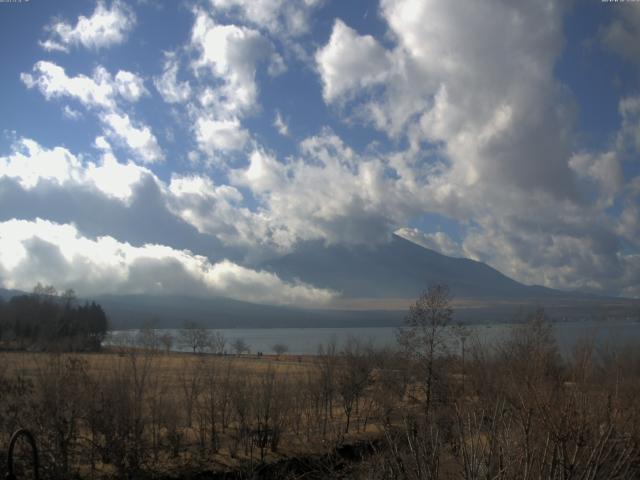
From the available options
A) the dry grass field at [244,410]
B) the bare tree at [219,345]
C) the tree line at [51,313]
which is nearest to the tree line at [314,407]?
the dry grass field at [244,410]

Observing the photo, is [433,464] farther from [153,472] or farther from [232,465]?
[232,465]

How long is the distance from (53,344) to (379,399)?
19.5 m

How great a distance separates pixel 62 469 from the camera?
64.5 feet

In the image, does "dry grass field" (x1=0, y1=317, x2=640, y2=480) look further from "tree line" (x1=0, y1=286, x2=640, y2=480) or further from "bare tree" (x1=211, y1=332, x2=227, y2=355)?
"bare tree" (x1=211, y1=332, x2=227, y2=355)

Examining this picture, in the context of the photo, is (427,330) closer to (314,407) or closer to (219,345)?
(314,407)

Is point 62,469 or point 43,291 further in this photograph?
point 43,291

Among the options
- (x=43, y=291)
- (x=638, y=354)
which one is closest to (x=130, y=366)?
(x=638, y=354)

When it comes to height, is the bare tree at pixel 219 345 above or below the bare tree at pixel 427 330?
below

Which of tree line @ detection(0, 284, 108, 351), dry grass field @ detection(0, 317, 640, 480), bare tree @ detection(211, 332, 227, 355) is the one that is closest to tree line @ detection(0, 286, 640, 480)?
dry grass field @ detection(0, 317, 640, 480)

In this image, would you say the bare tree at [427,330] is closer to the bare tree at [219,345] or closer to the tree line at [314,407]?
the tree line at [314,407]

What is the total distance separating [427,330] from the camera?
3850cm

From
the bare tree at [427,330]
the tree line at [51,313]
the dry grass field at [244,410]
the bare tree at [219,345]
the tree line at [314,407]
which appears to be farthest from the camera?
the tree line at [51,313]

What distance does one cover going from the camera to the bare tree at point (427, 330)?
37.4m

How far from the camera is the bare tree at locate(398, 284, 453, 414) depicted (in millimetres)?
37438
